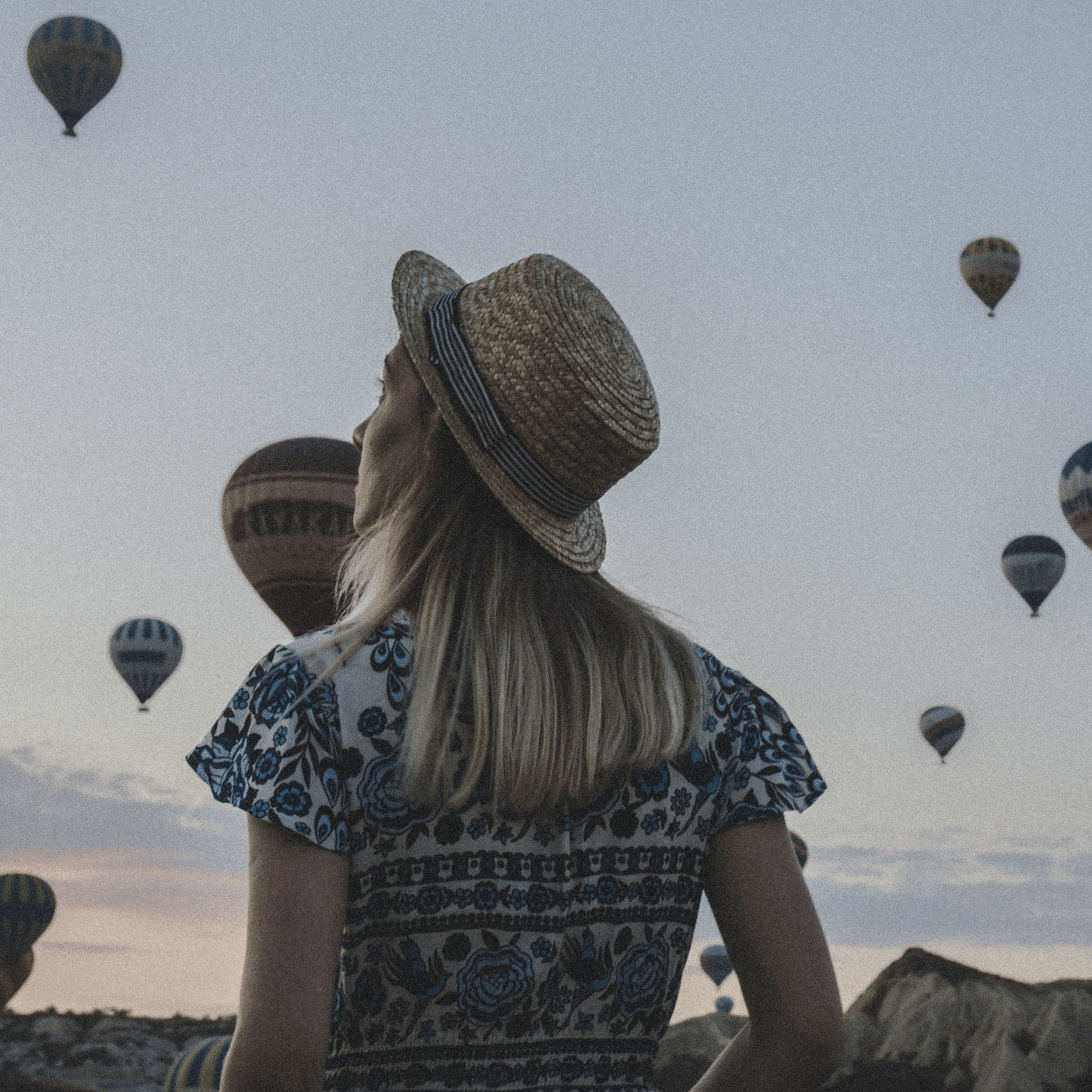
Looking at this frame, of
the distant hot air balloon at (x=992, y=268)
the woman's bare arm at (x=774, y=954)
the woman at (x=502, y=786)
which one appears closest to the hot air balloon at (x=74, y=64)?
the distant hot air balloon at (x=992, y=268)

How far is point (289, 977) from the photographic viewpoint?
201 centimetres

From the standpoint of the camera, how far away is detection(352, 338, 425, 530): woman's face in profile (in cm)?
257

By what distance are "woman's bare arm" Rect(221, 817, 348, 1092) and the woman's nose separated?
0.91 metres

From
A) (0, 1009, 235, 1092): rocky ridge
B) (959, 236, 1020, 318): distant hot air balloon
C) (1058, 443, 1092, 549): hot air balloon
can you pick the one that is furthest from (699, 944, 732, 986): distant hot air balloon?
(959, 236, 1020, 318): distant hot air balloon

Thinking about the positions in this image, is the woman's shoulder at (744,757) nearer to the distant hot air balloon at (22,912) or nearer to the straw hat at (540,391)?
the straw hat at (540,391)

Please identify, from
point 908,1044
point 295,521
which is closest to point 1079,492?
point 908,1044

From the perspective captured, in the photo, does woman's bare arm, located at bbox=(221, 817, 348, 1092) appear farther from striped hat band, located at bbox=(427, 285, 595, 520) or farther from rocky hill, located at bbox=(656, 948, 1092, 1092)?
rocky hill, located at bbox=(656, 948, 1092, 1092)

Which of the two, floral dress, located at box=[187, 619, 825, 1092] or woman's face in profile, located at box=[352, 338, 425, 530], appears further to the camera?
woman's face in profile, located at box=[352, 338, 425, 530]

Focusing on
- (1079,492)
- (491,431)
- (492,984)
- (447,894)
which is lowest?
(492,984)

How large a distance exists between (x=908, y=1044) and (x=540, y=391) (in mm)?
29055

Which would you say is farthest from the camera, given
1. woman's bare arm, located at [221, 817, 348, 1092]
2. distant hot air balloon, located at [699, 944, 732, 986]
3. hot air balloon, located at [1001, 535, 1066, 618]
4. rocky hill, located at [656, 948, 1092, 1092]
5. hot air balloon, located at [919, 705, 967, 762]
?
distant hot air balloon, located at [699, 944, 732, 986]

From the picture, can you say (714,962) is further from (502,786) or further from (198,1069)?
(502,786)

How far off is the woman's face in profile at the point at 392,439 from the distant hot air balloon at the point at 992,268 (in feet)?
126

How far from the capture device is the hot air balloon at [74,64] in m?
31.1
